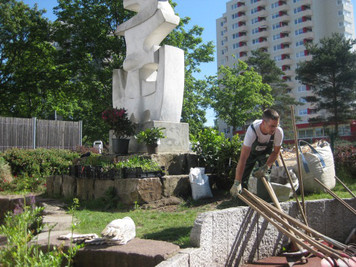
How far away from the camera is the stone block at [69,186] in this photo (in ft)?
24.5

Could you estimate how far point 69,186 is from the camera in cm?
759

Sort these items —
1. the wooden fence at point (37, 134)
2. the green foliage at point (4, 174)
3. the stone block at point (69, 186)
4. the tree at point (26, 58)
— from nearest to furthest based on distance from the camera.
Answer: the stone block at point (69, 186) → the green foliage at point (4, 174) → the wooden fence at point (37, 134) → the tree at point (26, 58)

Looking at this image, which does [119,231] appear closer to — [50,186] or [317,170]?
[317,170]

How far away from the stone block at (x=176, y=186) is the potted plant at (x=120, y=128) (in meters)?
2.00

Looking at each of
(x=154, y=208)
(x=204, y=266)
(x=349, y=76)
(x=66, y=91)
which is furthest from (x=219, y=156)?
(x=349, y=76)

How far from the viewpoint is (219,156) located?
7047mm

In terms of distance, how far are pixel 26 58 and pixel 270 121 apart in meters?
20.4

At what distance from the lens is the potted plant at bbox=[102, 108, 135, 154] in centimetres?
795

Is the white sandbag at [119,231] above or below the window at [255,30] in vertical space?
below

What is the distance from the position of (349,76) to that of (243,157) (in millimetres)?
32129

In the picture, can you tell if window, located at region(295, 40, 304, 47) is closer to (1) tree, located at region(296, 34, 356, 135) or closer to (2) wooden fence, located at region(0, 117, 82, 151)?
(1) tree, located at region(296, 34, 356, 135)

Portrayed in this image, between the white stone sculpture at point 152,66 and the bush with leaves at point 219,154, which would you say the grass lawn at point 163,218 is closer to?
the bush with leaves at point 219,154

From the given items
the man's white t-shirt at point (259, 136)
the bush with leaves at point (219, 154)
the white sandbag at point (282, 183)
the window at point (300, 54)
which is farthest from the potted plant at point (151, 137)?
the window at point (300, 54)

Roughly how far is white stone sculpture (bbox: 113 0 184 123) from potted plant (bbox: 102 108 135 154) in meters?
0.63
